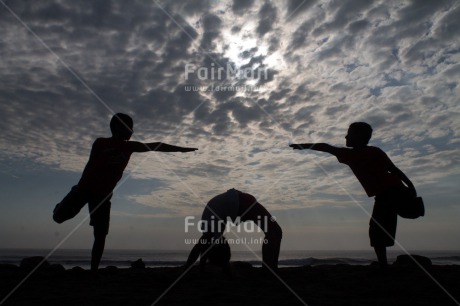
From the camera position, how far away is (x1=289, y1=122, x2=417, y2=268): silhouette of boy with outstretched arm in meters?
4.48

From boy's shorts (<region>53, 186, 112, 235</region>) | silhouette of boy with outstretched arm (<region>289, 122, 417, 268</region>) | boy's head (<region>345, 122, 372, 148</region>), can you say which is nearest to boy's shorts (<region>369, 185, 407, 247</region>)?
silhouette of boy with outstretched arm (<region>289, 122, 417, 268</region>)

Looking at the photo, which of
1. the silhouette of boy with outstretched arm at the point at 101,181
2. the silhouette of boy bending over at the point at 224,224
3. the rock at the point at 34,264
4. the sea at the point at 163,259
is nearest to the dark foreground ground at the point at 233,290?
the silhouette of boy bending over at the point at 224,224

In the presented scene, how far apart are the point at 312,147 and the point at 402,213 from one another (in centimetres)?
152

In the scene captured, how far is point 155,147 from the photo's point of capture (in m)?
4.51

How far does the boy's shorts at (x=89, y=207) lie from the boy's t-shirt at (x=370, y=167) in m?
3.48

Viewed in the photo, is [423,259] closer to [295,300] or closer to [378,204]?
[378,204]

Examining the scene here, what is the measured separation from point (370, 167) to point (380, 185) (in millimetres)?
288

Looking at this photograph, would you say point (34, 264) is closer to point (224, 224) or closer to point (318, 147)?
point (224, 224)

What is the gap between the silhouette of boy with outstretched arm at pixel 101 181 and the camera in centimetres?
428

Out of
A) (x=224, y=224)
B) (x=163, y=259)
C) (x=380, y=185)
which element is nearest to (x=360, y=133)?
(x=380, y=185)

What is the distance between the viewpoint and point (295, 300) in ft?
9.70

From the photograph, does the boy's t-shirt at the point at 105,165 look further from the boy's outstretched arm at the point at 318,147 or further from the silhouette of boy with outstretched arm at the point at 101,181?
the boy's outstretched arm at the point at 318,147

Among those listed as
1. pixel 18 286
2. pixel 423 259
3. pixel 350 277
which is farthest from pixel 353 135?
pixel 18 286

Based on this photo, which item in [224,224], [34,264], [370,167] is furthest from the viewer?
[34,264]
